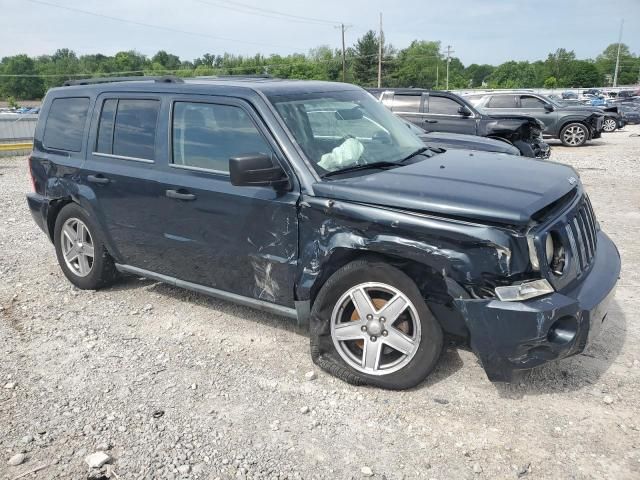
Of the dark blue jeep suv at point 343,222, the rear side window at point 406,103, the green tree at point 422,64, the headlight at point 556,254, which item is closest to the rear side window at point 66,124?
the dark blue jeep suv at point 343,222

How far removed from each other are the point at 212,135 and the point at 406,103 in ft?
30.7

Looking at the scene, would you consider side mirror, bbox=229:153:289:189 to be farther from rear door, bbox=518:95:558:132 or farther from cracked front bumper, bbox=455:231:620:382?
rear door, bbox=518:95:558:132

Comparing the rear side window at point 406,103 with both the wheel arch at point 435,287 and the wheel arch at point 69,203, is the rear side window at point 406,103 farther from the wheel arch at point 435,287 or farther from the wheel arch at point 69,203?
the wheel arch at point 435,287

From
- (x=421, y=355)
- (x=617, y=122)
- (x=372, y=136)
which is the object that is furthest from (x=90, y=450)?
(x=617, y=122)

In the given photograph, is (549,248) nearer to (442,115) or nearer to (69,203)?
(69,203)

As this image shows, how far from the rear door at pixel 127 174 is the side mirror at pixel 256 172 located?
42.7 inches

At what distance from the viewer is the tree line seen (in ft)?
295

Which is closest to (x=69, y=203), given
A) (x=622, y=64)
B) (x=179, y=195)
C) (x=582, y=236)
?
(x=179, y=195)

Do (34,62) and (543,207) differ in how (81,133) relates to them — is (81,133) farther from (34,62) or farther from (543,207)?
(34,62)

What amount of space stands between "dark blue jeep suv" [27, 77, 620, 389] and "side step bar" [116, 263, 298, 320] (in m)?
0.02

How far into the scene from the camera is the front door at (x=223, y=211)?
3.66 metres

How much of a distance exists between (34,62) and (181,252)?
130104 mm

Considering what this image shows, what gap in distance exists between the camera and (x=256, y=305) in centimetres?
392

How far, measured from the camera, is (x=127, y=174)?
14.5 ft
